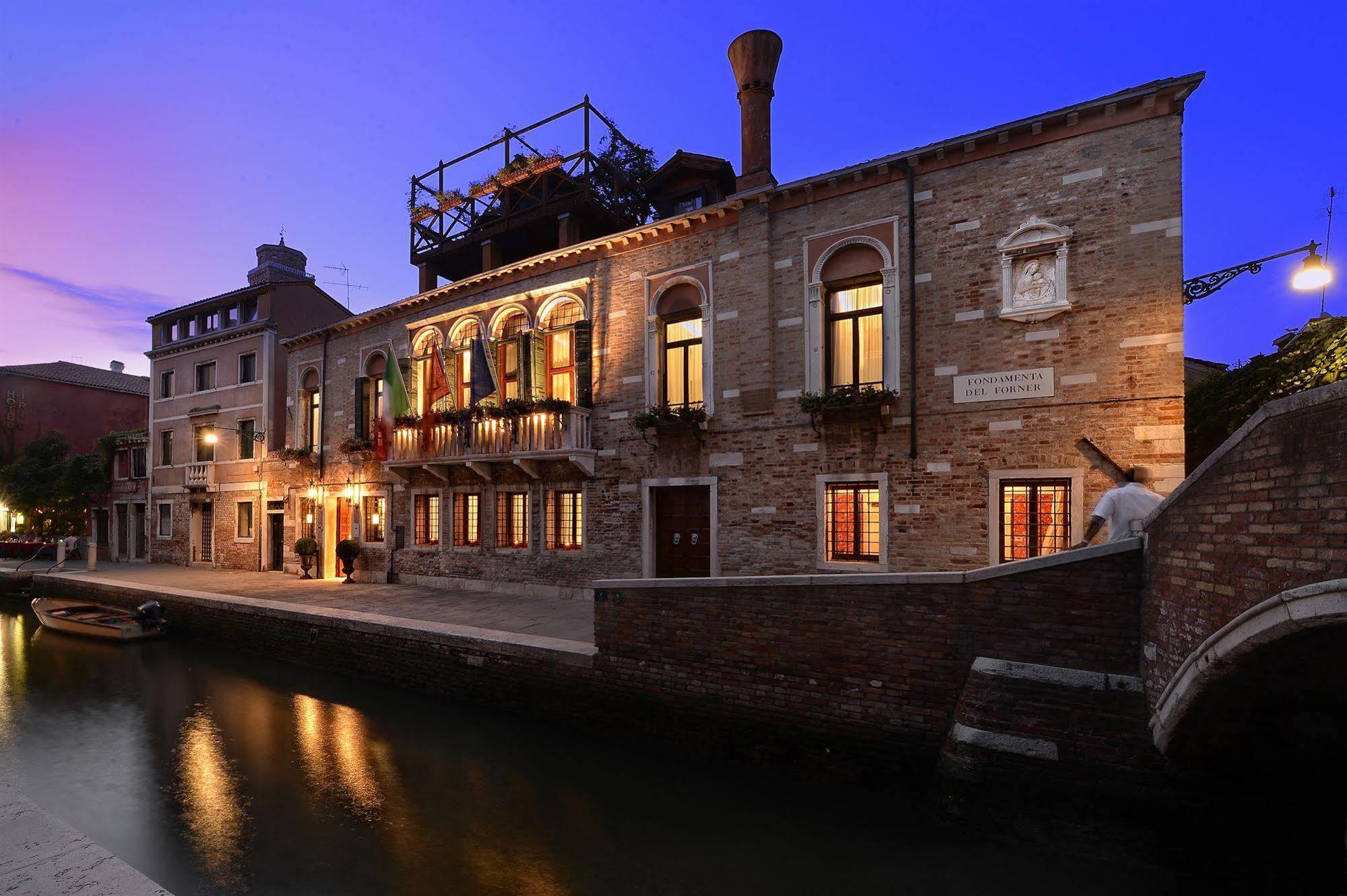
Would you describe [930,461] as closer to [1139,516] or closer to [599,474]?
[1139,516]

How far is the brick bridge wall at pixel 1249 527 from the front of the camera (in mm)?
3561

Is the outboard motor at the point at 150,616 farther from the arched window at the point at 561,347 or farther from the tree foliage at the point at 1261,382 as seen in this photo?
the tree foliage at the point at 1261,382

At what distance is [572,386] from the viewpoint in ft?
45.1

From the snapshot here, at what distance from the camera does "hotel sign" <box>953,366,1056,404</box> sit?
8906 millimetres

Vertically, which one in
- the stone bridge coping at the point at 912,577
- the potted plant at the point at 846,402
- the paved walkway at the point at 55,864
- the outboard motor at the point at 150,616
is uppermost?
the potted plant at the point at 846,402

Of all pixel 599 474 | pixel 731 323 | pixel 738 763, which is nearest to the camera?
pixel 738 763

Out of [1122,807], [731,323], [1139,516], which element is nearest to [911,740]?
[1122,807]

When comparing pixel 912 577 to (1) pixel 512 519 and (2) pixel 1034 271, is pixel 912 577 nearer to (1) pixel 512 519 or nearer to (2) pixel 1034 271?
(2) pixel 1034 271

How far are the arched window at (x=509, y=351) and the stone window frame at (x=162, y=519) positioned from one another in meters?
17.1

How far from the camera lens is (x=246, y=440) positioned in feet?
69.1

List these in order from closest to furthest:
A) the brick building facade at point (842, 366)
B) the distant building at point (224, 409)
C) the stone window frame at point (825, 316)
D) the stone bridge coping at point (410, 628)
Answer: the brick building facade at point (842, 366) → the stone bridge coping at point (410, 628) → the stone window frame at point (825, 316) → the distant building at point (224, 409)

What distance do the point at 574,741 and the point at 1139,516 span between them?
23.3 ft

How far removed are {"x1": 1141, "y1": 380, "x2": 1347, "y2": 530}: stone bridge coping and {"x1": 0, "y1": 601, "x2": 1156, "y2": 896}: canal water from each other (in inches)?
125

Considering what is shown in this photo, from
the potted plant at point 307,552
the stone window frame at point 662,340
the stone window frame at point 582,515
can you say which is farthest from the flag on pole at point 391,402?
the stone window frame at point 662,340
